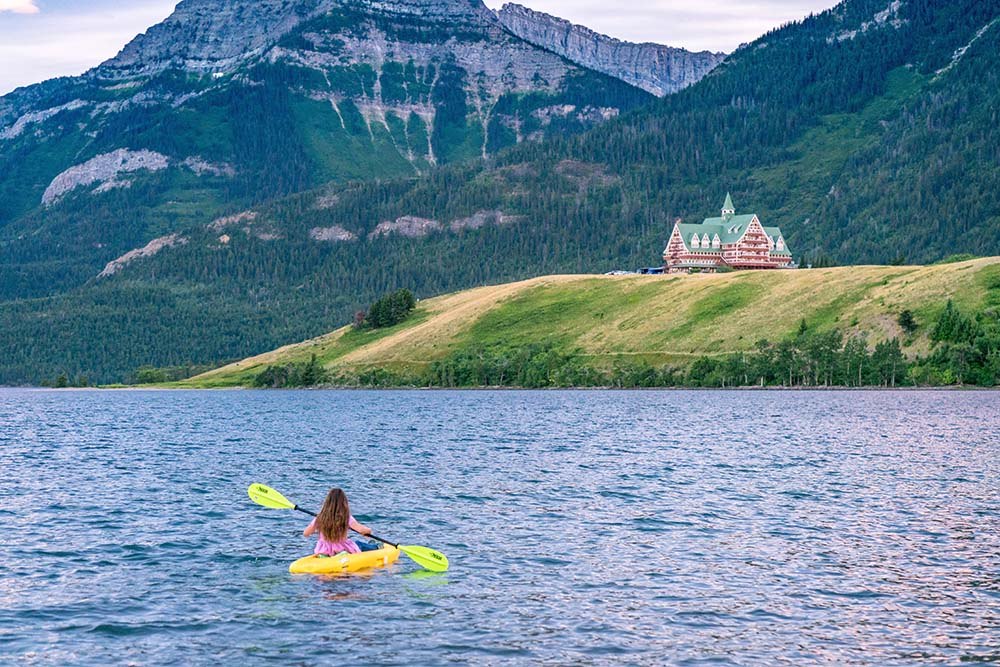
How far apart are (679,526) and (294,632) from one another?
2584cm

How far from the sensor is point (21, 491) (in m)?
77.2

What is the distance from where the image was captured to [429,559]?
48.7 m

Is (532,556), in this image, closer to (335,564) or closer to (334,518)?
(335,564)

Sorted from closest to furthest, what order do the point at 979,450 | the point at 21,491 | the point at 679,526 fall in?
1. the point at 679,526
2. the point at 21,491
3. the point at 979,450

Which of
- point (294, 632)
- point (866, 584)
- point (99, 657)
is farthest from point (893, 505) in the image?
point (99, 657)

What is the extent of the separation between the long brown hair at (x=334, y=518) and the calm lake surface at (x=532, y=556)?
2.19 meters

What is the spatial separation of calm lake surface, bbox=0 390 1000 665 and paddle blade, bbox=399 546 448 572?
0.62 m

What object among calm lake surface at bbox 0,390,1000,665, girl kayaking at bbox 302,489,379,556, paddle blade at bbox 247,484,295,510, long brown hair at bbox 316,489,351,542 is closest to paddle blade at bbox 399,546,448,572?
calm lake surface at bbox 0,390,1000,665

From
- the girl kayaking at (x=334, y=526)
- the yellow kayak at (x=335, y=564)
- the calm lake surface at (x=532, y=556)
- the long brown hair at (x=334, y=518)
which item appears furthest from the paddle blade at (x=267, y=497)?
the long brown hair at (x=334, y=518)

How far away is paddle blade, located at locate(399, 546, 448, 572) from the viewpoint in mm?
48438

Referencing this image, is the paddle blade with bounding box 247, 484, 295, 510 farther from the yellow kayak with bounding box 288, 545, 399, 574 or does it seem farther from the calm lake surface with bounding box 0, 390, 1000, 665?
the yellow kayak with bounding box 288, 545, 399, 574

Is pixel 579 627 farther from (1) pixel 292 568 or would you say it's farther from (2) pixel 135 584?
(2) pixel 135 584

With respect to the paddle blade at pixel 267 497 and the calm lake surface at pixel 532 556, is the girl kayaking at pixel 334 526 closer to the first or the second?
the calm lake surface at pixel 532 556

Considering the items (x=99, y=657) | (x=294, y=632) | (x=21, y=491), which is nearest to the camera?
(x=99, y=657)
